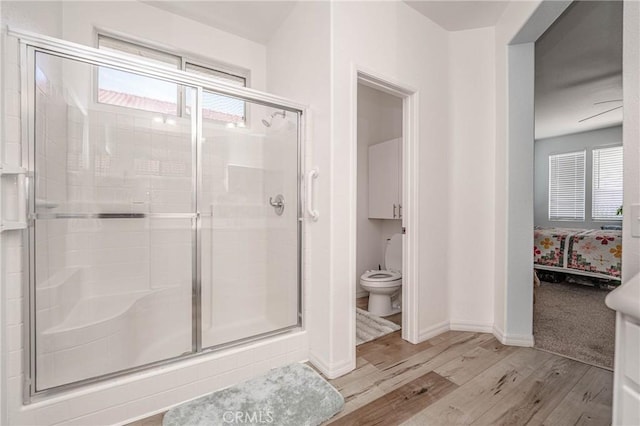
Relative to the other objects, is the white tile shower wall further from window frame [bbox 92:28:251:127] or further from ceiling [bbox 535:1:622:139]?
ceiling [bbox 535:1:622:139]

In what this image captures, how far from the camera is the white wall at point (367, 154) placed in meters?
3.45

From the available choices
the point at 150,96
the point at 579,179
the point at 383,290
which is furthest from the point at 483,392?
the point at 579,179

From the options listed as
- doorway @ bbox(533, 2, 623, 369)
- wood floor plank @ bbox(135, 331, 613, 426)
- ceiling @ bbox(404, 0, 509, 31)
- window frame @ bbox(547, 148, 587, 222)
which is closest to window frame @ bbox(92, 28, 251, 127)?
ceiling @ bbox(404, 0, 509, 31)

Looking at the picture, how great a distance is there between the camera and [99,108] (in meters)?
1.79

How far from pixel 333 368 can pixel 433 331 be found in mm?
1029

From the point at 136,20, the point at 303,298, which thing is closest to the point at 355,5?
the point at 136,20

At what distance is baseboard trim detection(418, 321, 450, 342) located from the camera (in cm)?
225

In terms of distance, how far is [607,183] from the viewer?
553cm

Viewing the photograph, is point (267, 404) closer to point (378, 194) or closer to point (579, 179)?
point (378, 194)

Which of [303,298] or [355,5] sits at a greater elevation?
[355,5]

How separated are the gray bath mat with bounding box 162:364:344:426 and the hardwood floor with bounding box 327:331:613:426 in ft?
0.35

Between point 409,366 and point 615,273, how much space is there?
132 inches

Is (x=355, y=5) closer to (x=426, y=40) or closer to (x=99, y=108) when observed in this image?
(x=426, y=40)

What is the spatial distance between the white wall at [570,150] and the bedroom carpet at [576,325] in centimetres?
312
